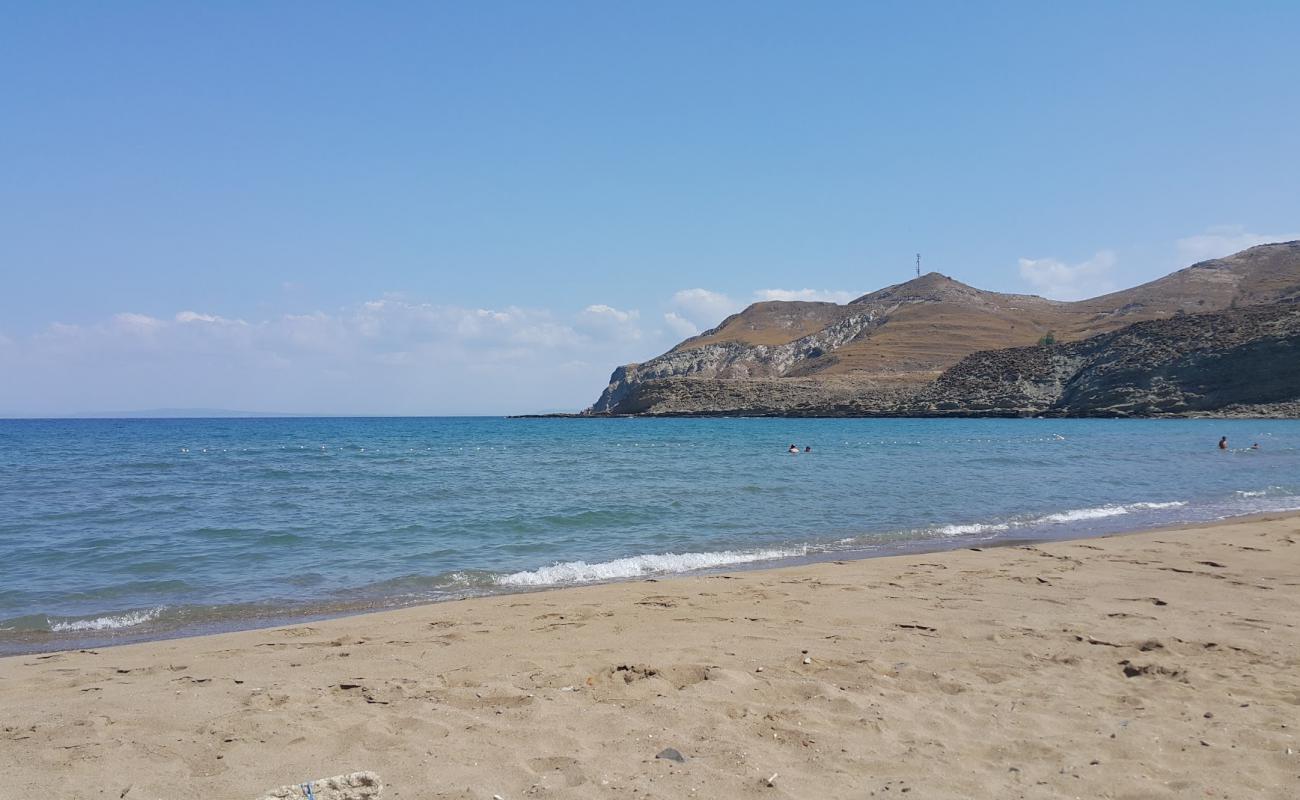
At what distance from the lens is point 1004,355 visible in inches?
3775

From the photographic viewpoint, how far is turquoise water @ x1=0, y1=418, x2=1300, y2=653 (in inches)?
424

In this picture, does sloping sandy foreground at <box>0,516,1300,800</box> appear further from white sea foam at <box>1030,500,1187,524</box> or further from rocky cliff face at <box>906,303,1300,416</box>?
rocky cliff face at <box>906,303,1300,416</box>

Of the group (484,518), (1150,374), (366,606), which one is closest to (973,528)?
(484,518)

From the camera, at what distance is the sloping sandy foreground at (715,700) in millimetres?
4211

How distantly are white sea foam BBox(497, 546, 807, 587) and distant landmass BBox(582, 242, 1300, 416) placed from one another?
67.3 metres

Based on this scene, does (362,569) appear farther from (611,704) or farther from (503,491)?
(503,491)

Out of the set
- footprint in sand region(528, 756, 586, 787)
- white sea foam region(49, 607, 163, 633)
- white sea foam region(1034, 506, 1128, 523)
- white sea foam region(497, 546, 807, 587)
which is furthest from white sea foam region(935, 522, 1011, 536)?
white sea foam region(49, 607, 163, 633)

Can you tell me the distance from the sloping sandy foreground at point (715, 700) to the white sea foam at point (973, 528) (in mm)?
5986

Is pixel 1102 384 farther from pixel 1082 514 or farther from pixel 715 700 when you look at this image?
pixel 715 700

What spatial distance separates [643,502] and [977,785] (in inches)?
607

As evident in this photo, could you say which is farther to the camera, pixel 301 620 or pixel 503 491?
pixel 503 491

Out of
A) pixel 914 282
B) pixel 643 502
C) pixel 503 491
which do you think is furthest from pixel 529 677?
pixel 914 282

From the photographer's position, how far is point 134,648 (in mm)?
7875

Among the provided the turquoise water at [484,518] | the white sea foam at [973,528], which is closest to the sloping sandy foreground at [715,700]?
the turquoise water at [484,518]
